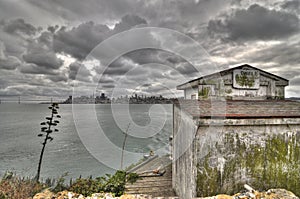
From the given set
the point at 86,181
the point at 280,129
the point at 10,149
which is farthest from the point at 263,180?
the point at 10,149

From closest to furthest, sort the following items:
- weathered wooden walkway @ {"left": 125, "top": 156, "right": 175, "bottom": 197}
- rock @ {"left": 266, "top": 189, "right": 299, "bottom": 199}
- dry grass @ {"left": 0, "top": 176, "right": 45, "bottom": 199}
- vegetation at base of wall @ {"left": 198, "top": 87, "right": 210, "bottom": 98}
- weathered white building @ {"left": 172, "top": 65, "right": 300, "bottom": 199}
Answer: rock @ {"left": 266, "top": 189, "right": 299, "bottom": 199} < weathered white building @ {"left": 172, "top": 65, "right": 300, "bottom": 199} < dry grass @ {"left": 0, "top": 176, "right": 45, "bottom": 199} < vegetation at base of wall @ {"left": 198, "top": 87, "right": 210, "bottom": 98} < weathered wooden walkway @ {"left": 125, "top": 156, "right": 175, "bottom": 197}

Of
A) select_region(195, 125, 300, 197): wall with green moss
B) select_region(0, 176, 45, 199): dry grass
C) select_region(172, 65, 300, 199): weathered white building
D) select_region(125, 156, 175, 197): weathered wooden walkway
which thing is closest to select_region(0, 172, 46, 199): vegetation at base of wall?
select_region(0, 176, 45, 199): dry grass

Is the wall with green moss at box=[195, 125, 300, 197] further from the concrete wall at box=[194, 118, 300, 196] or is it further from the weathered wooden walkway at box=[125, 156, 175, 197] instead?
the weathered wooden walkway at box=[125, 156, 175, 197]

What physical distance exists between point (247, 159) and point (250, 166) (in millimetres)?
167

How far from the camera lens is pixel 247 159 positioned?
3.63m

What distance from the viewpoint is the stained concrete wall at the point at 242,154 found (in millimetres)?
3527

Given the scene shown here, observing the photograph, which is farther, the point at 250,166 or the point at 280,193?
the point at 250,166

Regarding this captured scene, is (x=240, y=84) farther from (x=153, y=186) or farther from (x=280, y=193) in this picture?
(x=153, y=186)

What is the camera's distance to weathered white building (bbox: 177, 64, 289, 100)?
19.4 ft

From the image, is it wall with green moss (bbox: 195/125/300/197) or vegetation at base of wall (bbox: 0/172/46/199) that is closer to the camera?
wall with green moss (bbox: 195/125/300/197)

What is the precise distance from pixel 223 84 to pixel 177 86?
2465mm

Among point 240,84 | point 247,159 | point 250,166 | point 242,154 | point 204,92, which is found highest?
point 240,84

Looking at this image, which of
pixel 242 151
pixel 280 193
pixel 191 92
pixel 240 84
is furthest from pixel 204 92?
pixel 280 193

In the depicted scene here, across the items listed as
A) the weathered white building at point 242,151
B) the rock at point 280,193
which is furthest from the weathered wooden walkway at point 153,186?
the rock at point 280,193
